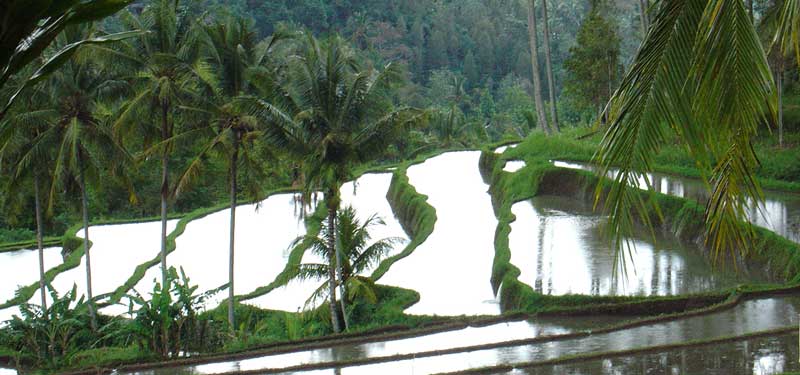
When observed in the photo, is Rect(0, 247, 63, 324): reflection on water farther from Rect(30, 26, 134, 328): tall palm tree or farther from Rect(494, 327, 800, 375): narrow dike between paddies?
Rect(494, 327, 800, 375): narrow dike between paddies

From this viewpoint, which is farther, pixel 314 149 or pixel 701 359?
pixel 314 149

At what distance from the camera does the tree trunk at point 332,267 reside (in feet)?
49.2

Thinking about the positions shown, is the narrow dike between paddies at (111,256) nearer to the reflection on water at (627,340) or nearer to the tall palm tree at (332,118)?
the tall palm tree at (332,118)

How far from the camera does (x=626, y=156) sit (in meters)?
A: 3.24

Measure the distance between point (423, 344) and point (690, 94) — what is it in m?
8.76

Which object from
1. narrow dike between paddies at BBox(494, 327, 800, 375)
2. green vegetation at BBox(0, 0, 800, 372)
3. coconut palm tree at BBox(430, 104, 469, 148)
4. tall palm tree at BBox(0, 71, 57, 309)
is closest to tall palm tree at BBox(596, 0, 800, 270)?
green vegetation at BBox(0, 0, 800, 372)

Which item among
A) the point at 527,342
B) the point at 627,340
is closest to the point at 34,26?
the point at 627,340

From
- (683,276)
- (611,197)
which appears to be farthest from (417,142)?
(611,197)

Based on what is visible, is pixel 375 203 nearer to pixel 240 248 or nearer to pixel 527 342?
pixel 240 248

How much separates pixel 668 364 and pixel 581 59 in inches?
833

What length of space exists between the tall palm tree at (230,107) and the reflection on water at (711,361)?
29.4 feet

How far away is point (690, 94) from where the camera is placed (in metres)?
3.40

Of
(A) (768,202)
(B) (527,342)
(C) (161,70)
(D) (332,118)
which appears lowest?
(B) (527,342)

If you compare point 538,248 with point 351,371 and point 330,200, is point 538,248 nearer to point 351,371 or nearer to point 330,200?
point 330,200
